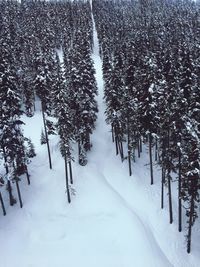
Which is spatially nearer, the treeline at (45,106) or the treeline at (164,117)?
the treeline at (164,117)

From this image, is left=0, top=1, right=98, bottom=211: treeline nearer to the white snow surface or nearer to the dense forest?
the dense forest

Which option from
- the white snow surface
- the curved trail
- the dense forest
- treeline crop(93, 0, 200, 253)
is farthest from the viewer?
the white snow surface

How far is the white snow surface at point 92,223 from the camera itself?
34.3 metres

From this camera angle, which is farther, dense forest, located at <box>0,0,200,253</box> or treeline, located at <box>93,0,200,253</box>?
dense forest, located at <box>0,0,200,253</box>

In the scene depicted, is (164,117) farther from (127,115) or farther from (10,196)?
(10,196)

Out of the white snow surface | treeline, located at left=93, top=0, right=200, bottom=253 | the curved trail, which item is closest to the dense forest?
treeline, located at left=93, top=0, right=200, bottom=253

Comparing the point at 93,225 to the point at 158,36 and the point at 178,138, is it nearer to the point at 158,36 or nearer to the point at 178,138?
the point at 178,138

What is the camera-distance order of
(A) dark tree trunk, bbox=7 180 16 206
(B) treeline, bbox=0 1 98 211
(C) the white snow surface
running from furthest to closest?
1. (A) dark tree trunk, bbox=7 180 16 206
2. (B) treeline, bbox=0 1 98 211
3. (C) the white snow surface

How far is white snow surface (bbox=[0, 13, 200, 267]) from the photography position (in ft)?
113

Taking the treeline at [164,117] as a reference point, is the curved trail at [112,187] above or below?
below

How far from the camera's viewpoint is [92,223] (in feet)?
126

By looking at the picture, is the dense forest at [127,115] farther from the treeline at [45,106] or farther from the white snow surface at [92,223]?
the white snow surface at [92,223]

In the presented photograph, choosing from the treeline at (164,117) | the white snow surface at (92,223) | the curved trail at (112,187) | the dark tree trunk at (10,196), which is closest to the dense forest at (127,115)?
the treeline at (164,117)

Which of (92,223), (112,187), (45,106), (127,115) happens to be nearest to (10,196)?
(92,223)
